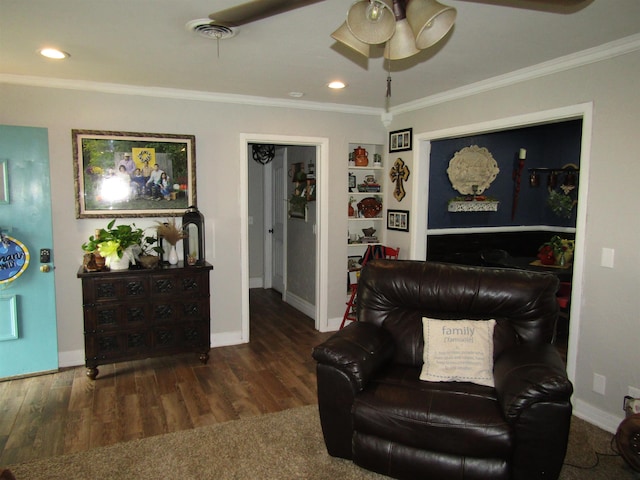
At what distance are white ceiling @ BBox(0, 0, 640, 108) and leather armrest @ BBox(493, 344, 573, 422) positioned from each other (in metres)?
1.63

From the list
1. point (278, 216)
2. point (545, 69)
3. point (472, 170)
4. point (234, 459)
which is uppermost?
point (545, 69)

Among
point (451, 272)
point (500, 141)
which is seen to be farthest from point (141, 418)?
point (500, 141)

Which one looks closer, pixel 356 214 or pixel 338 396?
pixel 338 396

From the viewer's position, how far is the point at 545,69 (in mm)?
3186

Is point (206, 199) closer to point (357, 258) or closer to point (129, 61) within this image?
point (129, 61)

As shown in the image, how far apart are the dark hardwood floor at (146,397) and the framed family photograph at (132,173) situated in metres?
1.38

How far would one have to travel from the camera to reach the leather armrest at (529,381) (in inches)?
80.9

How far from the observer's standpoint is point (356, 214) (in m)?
5.21

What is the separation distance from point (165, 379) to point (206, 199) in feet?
5.43

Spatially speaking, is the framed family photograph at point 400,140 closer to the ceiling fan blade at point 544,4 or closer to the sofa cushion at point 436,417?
the ceiling fan blade at point 544,4

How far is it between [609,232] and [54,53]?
3.80 meters

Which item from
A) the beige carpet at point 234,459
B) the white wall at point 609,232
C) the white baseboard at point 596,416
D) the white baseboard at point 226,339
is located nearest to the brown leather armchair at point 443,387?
the beige carpet at point 234,459

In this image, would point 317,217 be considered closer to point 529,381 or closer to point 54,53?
point 54,53

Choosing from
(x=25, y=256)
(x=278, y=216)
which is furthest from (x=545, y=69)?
(x=25, y=256)
